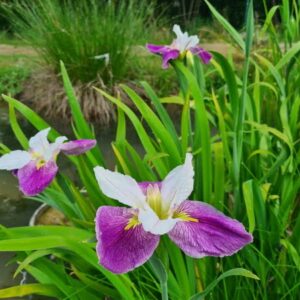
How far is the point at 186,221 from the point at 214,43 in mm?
7659

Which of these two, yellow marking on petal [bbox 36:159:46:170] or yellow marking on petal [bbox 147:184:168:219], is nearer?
yellow marking on petal [bbox 147:184:168:219]

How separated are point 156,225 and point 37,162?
1.54 ft

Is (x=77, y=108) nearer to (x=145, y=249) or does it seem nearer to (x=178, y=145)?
(x=178, y=145)

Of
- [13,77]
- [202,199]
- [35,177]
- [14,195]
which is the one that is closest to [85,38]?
[13,77]

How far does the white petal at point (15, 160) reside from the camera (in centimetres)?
115

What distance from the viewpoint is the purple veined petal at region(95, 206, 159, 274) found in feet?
2.49

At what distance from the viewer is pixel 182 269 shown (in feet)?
4.02

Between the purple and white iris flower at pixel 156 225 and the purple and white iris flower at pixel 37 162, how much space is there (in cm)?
30

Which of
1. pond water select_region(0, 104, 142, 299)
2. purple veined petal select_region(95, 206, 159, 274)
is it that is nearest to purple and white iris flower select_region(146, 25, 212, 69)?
pond water select_region(0, 104, 142, 299)

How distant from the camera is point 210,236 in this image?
799 millimetres

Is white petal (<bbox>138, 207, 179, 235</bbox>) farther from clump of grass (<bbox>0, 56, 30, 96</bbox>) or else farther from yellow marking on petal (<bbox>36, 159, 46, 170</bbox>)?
clump of grass (<bbox>0, 56, 30, 96</bbox>)

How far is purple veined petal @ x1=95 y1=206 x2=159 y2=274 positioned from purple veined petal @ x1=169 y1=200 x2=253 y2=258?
0.14 ft

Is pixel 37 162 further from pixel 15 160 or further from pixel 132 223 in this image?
pixel 132 223

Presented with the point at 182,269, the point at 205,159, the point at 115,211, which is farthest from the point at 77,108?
the point at 115,211
